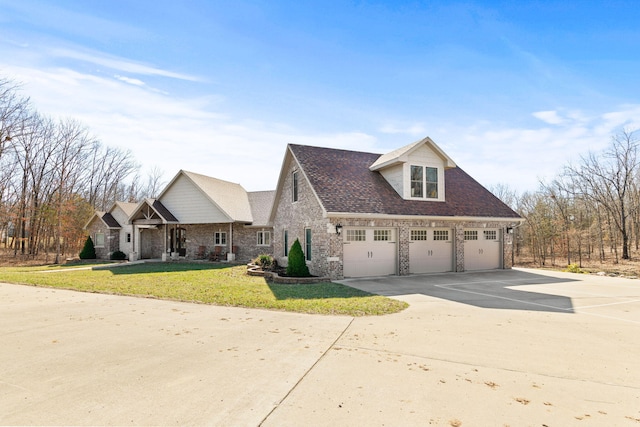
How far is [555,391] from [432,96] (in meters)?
12.6

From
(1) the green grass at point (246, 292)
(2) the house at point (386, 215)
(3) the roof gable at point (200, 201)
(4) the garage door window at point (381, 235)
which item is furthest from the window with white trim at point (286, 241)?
(4) the garage door window at point (381, 235)

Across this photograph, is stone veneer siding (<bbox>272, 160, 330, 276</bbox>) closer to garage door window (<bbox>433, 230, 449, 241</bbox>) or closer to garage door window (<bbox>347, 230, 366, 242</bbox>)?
garage door window (<bbox>347, 230, 366, 242</bbox>)

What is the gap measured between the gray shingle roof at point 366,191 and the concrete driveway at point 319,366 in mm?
6638

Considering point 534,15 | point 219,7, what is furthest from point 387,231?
point 219,7

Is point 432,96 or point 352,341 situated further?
point 432,96

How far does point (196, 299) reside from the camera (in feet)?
34.5

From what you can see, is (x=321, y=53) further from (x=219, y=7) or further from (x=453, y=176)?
(x=453, y=176)

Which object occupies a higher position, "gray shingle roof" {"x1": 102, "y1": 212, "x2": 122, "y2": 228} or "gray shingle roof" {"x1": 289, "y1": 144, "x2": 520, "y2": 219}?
"gray shingle roof" {"x1": 289, "y1": 144, "x2": 520, "y2": 219}

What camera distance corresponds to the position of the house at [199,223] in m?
24.5

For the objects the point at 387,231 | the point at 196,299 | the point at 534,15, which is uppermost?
the point at 534,15

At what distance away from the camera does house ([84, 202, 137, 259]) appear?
2758cm

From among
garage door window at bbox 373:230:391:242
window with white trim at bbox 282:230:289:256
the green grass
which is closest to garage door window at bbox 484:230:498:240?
garage door window at bbox 373:230:391:242

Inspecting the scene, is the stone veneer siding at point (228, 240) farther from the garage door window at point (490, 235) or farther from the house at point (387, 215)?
the garage door window at point (490, 235)

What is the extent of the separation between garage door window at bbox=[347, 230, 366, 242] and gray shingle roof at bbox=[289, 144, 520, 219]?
100cm
